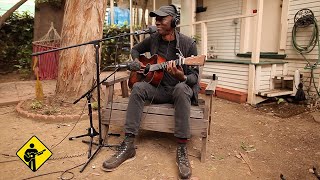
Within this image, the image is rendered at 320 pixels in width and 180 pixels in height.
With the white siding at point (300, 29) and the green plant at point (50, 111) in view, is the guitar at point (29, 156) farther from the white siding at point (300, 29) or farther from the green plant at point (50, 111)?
the white siding at point (300, 29)

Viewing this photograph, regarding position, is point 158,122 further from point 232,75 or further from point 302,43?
point 302,43

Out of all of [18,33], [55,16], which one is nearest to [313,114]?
[55,16]

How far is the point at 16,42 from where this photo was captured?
8602 mm

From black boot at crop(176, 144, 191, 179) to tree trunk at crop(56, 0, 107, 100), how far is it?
2.39m

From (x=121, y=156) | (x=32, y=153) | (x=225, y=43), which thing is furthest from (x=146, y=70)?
(x=225, y=43)

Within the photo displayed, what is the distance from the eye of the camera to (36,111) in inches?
158

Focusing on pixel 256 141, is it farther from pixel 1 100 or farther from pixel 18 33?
pixel 18 33

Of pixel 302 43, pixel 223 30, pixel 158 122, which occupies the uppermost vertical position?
pixel 223 30

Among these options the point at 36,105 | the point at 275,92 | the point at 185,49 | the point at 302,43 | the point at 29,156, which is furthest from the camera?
the point at 302,43

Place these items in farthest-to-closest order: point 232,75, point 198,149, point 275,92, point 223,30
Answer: point 223,30, point 232,75, point 275,92, point 198,149

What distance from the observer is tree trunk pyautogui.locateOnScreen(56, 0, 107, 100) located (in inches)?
165

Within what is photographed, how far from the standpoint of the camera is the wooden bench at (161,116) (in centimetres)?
261

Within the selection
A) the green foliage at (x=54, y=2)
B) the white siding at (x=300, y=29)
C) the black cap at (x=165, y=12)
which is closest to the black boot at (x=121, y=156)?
the black cap at (x=165, y=12)

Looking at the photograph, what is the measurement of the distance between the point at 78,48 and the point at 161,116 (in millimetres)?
2227
